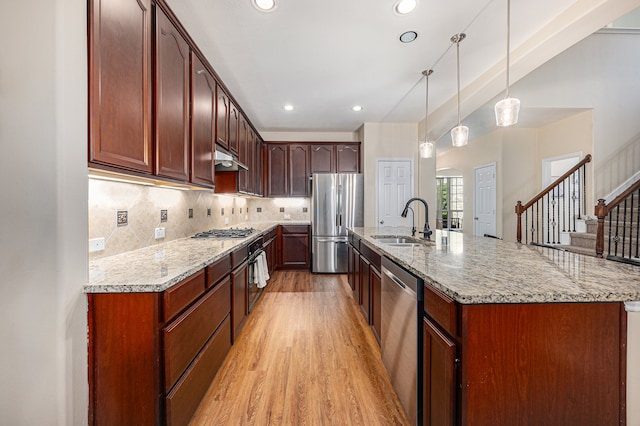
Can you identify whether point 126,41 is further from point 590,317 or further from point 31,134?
point 590,317

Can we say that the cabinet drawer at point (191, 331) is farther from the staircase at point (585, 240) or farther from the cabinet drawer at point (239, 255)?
the staircase at point (585, 240)

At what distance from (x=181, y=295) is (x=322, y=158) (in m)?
4.19

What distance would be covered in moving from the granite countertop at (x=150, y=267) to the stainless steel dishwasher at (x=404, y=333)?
113 centimetres

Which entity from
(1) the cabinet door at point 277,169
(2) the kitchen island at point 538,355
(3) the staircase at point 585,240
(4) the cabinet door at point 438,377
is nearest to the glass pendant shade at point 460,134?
(2) the kitchen island at point 538,355

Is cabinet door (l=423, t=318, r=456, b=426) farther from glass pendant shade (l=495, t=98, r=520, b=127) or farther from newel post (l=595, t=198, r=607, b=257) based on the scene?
newel post (l=595, t=198, r=607, b=257)

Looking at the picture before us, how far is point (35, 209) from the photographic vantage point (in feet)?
3.41

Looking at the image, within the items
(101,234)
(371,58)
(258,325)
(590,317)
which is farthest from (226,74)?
(590,317)

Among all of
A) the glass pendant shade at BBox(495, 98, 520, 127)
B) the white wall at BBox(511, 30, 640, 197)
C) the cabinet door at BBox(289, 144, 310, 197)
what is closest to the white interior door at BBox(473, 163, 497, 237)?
the white wall at BBox(511, 30, 640, 197)

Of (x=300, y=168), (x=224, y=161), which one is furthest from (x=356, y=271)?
(x=300, y=168)

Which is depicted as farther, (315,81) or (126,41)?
(315,81)

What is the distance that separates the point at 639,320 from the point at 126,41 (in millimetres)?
2517

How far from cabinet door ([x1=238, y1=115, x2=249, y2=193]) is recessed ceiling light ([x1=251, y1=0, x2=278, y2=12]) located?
1.71 metres

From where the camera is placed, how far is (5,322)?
102cm

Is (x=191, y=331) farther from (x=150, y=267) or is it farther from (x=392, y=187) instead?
(x=392, y=187)
